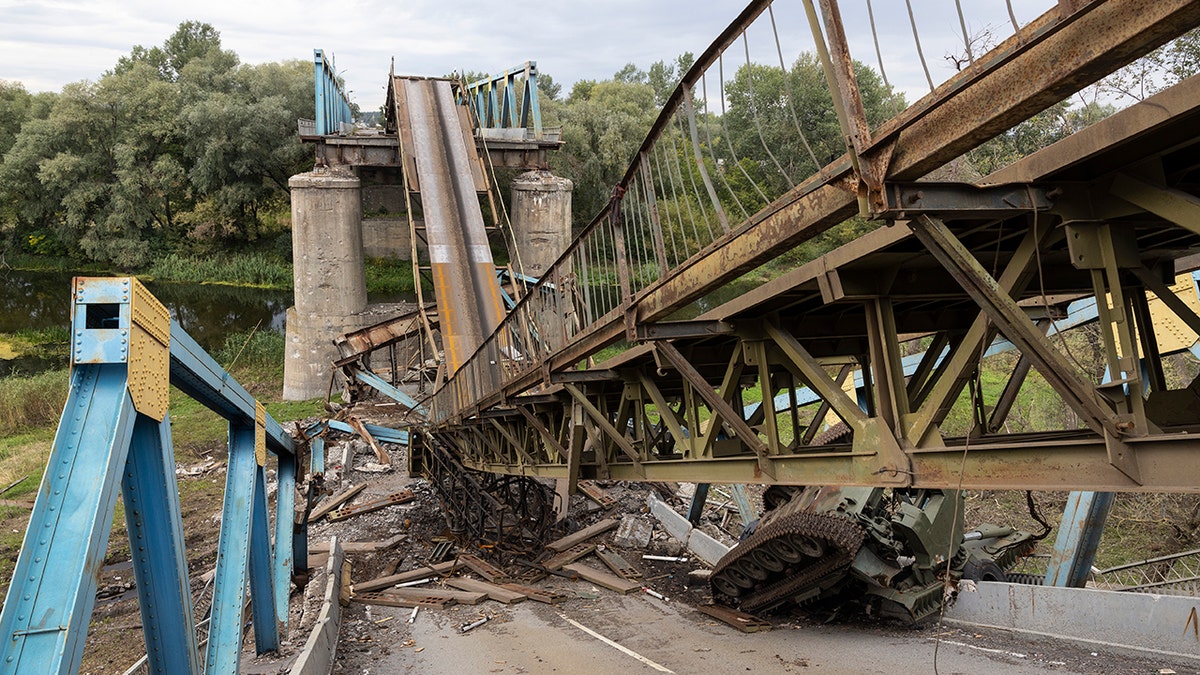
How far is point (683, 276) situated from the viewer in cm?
507

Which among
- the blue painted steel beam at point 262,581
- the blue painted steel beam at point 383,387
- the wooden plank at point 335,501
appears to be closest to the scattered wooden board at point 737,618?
the blue painted steel beam at point 262,581

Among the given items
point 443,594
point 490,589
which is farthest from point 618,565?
point 443,594

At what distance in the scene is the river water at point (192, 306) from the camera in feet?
117

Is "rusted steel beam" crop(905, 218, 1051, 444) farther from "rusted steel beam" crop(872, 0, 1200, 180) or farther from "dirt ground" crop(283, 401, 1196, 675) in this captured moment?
"dirt ground" crop(283, 401, 1196, 675)

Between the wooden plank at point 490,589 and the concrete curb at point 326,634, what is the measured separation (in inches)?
62.2

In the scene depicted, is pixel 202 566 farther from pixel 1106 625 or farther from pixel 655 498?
pixel 1106 625

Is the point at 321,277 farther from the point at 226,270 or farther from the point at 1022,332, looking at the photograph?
the point at 1022,332

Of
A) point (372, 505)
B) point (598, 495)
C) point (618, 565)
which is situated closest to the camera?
point (618, 565)

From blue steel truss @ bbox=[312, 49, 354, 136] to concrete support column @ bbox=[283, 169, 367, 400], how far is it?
1635 mm

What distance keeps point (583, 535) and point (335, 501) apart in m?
5.31

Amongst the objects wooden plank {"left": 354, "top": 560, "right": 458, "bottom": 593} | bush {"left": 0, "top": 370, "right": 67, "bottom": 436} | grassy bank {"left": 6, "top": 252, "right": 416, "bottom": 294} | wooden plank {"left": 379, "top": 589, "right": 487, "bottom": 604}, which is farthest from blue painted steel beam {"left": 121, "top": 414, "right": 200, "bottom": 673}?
grassy bank {"left": 6, "top": 252, "right": 416, "bottom": 294}

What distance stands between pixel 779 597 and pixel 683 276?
544cm

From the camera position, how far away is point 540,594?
1101 centimetres

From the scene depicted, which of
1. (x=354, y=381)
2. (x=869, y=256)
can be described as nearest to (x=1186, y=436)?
(x=869, y=256)
